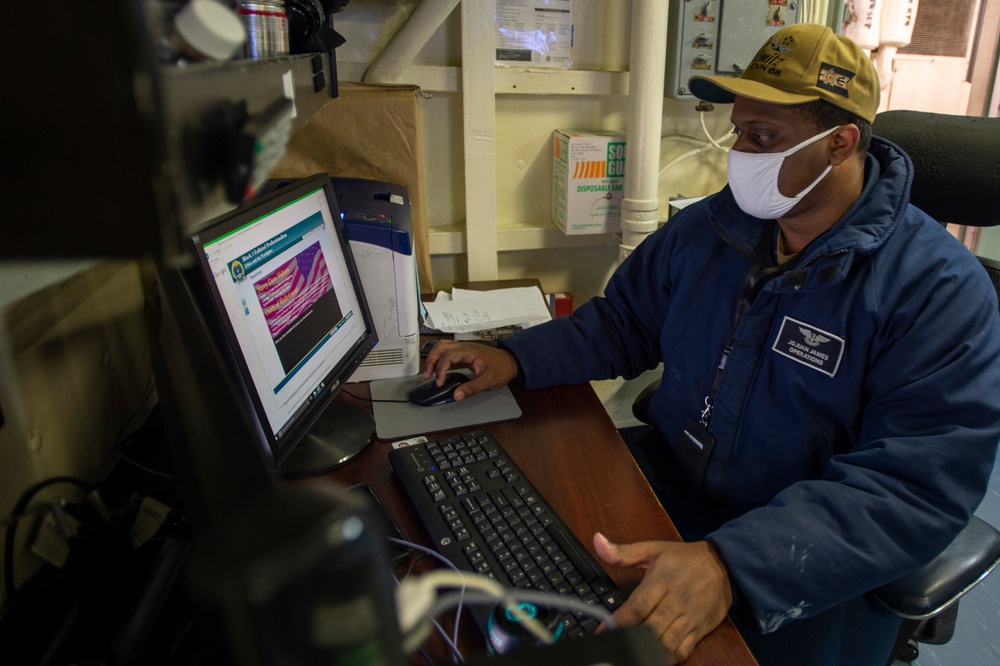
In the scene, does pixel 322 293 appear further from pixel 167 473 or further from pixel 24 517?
pixel 24 517

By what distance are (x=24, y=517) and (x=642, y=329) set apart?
3.82 feet

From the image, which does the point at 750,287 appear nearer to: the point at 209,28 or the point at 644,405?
the point at 644,405

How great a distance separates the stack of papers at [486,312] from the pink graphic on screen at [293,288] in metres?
0.49

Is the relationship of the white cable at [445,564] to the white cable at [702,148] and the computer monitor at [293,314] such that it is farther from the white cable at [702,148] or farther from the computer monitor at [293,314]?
the white cable at [702,148]

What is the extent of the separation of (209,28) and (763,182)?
1.11m

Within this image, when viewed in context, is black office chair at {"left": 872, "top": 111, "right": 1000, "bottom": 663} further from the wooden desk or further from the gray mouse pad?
the gray mouse pad

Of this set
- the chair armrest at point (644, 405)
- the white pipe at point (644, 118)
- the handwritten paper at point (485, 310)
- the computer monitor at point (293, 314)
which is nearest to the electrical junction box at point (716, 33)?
the white pipe at point (644, 118)

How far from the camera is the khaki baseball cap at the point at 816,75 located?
3.70 feet

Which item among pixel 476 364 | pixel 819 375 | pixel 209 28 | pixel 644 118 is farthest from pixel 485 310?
pixel 209 28

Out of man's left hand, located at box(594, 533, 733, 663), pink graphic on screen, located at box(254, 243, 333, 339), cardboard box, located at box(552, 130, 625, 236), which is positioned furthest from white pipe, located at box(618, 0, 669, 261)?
man's left hand, located at box(594, 533, 733, 663)

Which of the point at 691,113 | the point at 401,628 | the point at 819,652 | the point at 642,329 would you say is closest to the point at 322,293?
the point at 642,329

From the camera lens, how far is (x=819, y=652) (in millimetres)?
1014

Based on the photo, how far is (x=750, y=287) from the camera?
119 cm

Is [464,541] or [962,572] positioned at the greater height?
[464,541]
